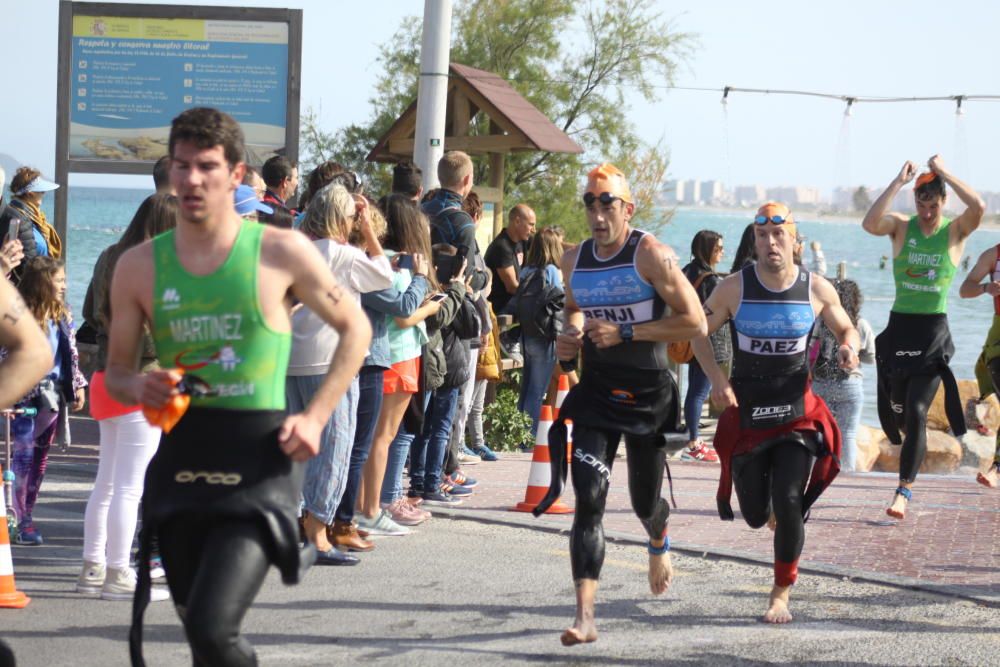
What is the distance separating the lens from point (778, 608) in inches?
270

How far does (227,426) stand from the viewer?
4375 mm

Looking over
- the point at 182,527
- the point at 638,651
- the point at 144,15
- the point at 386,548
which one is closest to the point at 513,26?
the point at 144,15

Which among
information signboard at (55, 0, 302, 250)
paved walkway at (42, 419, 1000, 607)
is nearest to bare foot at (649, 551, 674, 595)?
paved walkway at (42, 419, 1000, 607)

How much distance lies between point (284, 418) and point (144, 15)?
1009 cm

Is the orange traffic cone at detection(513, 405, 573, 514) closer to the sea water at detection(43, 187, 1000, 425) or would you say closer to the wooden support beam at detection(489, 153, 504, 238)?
the wooden support beam at detection(489, 153, 504, 238)

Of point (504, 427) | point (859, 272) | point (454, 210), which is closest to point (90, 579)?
point (454, 210)

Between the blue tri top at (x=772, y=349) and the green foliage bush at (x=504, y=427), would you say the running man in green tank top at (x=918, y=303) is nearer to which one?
the blue tri top at (x=772, y=349)

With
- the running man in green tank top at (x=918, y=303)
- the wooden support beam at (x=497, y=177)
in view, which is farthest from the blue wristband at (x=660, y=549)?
the wooden support beam at (x=497, y=177)

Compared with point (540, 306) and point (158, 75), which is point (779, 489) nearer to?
point (540, 306)

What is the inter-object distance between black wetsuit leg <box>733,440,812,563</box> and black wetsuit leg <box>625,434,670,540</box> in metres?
0.55

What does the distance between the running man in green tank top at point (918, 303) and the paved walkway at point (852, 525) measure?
17.8 inches

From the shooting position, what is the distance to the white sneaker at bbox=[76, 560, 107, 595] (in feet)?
23.3

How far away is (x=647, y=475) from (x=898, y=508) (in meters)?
3.46

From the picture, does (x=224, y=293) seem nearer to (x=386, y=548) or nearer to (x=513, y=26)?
(x=386, y=548)
